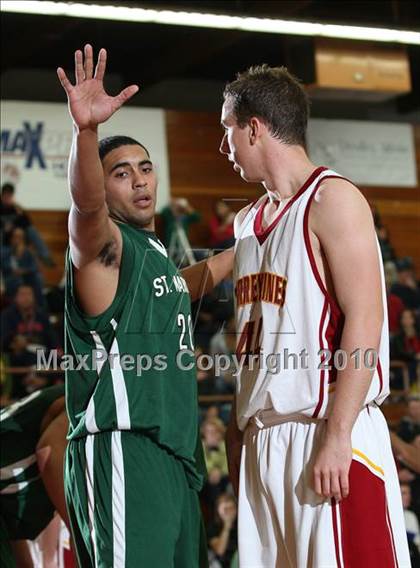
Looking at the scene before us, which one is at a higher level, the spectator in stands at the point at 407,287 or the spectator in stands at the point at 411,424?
the spectator in stands at the point at 407,287

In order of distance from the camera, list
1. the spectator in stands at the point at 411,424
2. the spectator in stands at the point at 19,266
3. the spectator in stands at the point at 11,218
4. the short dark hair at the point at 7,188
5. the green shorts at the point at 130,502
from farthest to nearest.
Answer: the short dark hair at the point at 7,188, the spectator in stands at the point at 11,218, the spectator in stands at the point at 19,266, the spectator in stands at the point at 411,424, the green shorts at the point at 130,502

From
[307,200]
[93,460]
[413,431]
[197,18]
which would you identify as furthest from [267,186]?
[197,18]

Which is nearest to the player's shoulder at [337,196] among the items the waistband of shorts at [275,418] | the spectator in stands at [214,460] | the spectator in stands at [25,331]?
the waistband of shorts at [275,418]

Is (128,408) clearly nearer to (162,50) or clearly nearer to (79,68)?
(79,68)

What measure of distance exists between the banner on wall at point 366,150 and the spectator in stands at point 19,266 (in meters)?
4.93

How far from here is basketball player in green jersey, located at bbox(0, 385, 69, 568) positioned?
4.70m

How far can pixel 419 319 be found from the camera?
14.0m

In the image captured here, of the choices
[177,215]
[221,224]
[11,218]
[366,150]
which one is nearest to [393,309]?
[221,224]

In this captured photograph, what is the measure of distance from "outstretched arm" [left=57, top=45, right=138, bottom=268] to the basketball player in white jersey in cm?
56

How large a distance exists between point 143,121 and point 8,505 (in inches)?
396

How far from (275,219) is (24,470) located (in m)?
2.28

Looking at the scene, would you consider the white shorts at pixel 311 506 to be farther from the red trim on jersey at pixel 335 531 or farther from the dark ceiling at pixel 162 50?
the dark ceiling at pixel 162 50

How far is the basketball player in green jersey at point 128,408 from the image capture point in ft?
11.0

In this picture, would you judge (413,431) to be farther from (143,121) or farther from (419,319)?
(143,121)
